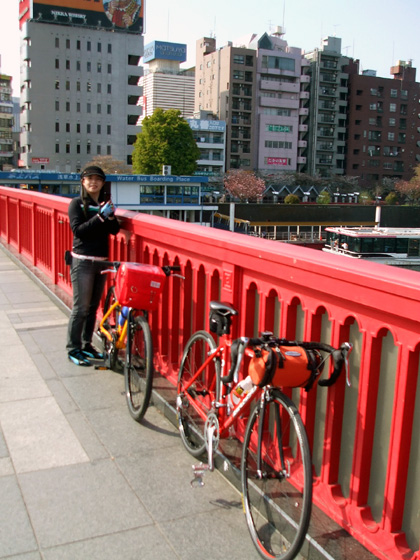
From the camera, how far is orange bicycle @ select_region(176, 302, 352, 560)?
246 centimetres

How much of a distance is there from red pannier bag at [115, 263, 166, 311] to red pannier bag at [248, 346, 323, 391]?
61.7 inches

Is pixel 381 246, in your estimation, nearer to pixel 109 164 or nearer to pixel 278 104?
pixel 109 164

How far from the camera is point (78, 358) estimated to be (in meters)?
5.19

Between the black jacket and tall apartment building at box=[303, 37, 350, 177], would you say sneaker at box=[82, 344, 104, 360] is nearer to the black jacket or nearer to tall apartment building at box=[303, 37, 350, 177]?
the black jacket

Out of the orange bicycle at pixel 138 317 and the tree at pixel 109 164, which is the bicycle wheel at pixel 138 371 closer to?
the orange bicycle at pixel 138 317

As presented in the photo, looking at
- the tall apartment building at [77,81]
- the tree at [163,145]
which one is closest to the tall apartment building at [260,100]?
the tall apartment building at [77,81]

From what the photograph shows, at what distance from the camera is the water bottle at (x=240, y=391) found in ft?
9.38

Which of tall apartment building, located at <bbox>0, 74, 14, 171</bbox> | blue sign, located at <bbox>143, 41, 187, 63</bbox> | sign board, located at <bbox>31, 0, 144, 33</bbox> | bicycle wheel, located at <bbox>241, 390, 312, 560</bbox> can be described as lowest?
bicycle wheel, located at <bbox>241, 390, 312, 560</bbox>

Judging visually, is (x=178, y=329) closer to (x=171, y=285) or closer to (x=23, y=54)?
(x=171, y=285)

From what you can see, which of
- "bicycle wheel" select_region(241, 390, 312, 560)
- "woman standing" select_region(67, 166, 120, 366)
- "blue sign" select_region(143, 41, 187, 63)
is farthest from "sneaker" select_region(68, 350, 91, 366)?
"blue sign" select_region(143, 41, 187, 63)

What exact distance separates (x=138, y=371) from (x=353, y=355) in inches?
75.5

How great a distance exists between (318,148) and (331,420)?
108122mm

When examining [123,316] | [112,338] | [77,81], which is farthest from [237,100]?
[123,316]

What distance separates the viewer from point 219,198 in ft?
303
